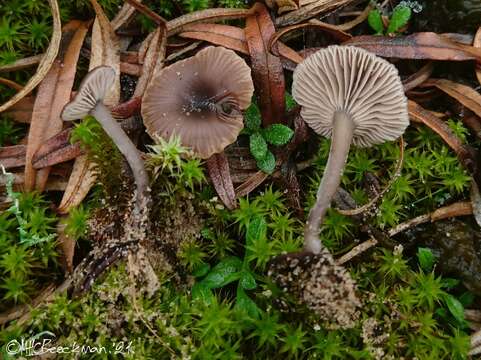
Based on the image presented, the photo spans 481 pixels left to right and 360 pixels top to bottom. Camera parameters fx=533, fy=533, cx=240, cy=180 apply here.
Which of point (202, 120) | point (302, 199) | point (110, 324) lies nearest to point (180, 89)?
point (202, 120)

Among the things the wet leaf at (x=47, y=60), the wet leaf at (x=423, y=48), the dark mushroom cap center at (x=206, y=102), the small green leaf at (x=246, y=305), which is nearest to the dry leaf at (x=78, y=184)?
the wet leaf at (x=47, y=60)

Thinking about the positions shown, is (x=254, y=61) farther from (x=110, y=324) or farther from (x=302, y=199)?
(x=110, y=324)

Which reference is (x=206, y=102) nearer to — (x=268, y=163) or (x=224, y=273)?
(x=268, y=163)

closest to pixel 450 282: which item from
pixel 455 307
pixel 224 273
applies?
pixel 455 307

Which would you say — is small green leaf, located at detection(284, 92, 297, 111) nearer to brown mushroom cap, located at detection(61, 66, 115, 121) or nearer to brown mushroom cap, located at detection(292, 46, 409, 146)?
brown mushroom cap, located at detection(292, 46, 409, 146)

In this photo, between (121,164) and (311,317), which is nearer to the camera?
(311,317)

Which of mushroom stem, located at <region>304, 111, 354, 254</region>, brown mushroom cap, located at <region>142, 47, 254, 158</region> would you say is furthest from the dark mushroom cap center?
mushroom stem, located at <region>304, 111, 354, 254</region>

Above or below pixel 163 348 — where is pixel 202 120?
above
